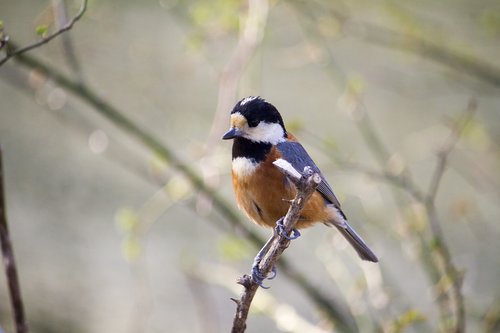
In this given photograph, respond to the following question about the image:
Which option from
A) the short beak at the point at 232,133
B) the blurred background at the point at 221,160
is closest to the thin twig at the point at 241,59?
the blurred background at the point at 221,160

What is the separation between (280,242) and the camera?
7.89 ft

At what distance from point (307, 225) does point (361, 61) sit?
11.1 ft

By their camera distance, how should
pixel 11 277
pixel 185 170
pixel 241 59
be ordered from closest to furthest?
pixel 11 277, pixel 241 59, pixel 185 170

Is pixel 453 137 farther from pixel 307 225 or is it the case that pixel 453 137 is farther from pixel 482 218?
pixel 482 218

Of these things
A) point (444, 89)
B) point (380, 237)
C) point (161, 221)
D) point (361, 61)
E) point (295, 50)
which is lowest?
point (161, 221)

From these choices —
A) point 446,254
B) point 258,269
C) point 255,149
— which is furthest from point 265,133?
point 446,254

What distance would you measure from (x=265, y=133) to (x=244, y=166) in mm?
161

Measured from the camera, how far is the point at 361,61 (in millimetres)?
6336

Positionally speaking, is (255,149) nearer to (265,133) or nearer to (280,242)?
(265,133)

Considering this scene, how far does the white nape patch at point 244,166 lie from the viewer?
3062mm

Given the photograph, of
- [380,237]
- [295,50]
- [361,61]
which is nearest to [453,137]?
[295,50]

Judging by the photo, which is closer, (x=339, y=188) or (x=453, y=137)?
(x=453, y=137)

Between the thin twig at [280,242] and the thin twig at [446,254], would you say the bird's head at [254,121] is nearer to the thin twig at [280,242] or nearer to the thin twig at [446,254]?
the thin twig at [280,242]

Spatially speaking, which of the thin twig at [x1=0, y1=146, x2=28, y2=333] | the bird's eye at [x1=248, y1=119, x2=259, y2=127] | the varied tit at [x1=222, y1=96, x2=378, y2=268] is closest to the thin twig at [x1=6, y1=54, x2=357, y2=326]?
the varied tit at [x1=222, y1=96, x2=378, y2=268]
